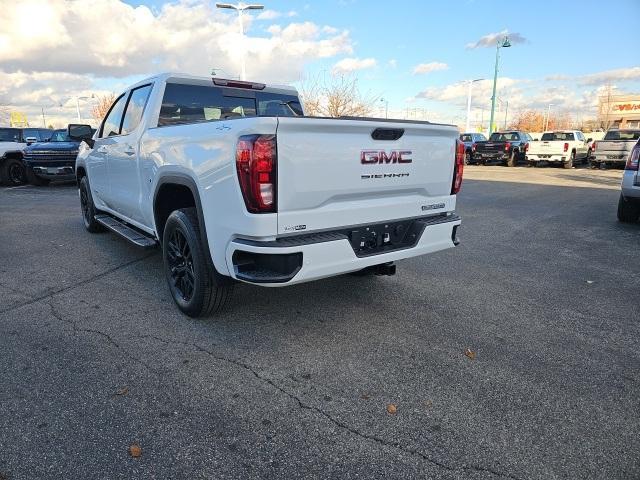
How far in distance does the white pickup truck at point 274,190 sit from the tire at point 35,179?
37.1 ft

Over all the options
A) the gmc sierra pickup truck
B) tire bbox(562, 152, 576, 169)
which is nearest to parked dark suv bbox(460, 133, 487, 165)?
tire bbox(562, 152, 576, 169)

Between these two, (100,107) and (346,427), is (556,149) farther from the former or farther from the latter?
(100,107)

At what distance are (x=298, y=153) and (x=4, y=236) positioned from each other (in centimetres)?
620

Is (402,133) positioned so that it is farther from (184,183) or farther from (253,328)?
(253,328)

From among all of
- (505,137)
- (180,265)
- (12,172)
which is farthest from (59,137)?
(505,137)

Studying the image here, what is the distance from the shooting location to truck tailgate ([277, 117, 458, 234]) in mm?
2822

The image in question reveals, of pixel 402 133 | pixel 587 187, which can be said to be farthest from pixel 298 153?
pixel 587 187

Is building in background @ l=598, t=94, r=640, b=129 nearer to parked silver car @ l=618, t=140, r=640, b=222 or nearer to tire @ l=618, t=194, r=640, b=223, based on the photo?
tire @ l=618, t=194, r=640, b=223

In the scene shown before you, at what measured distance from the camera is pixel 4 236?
6879mm

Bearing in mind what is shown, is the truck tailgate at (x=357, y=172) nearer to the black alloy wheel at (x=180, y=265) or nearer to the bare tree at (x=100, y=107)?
the black alloy wheel at (x=180, y=265)

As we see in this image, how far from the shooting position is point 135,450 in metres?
2.23

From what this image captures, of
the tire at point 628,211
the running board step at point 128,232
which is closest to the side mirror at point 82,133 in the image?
the running board step at point 128,232

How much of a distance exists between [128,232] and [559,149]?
862 inches

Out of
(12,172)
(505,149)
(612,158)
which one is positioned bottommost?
(12,172)
